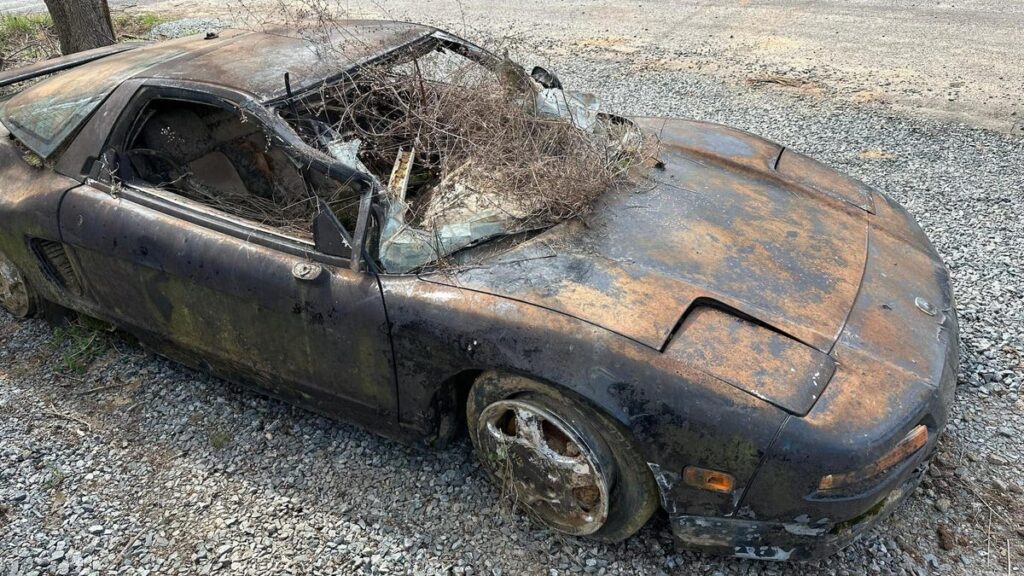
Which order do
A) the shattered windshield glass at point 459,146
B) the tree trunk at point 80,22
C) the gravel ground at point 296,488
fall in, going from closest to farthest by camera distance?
the gravel ground at point 296,488, the shattered windshield glass at point 459,146, the tree trunk at point 80,22

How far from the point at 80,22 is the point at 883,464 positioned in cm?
696

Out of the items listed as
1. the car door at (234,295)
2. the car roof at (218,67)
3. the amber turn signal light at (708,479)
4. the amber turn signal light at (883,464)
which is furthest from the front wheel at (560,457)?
the car roof at (218,67)

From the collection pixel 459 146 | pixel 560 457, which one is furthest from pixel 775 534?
pixel 459 146

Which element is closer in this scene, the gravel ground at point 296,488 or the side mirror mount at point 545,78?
the gravel ground at point 296,488

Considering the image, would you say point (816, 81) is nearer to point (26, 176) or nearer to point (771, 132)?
point (771, 132)

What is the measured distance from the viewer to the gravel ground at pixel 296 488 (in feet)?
7.84

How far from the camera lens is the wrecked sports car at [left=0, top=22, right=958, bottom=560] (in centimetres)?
205

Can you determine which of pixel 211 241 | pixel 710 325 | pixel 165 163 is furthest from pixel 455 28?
pixel 710 325

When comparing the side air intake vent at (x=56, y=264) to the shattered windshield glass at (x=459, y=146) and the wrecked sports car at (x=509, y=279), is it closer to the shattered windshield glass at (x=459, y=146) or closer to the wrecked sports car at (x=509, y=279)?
the wrecked sports car at (x=509, y=279)

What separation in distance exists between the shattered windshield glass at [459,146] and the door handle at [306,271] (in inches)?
9.3

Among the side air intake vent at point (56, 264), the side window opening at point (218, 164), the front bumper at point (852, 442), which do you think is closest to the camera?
the front bumper at point (852, 442)

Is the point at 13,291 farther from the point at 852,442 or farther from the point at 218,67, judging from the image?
the point at 852,442

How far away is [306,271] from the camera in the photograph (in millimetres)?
2447

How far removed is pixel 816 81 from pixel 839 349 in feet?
17.8
